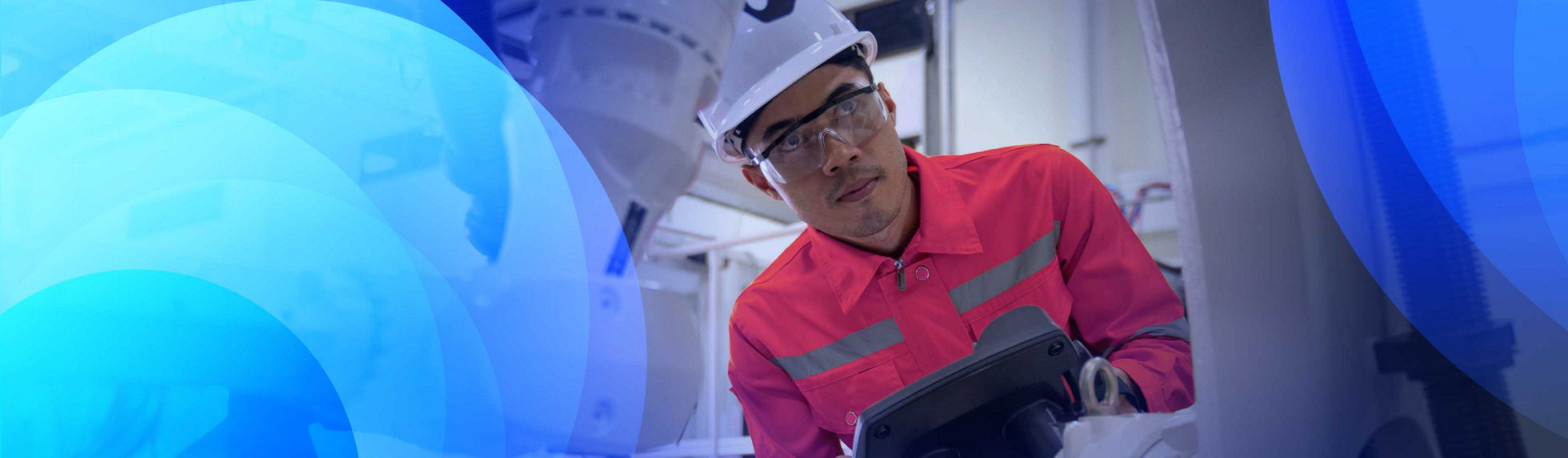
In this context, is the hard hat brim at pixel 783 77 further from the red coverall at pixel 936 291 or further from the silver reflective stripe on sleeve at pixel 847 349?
the silver reflective stripe on sleeve at pixel 847 349

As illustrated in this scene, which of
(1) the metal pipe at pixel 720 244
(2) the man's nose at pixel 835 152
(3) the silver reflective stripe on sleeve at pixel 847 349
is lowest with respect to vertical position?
(1) the metal pipe at pixel 720 244

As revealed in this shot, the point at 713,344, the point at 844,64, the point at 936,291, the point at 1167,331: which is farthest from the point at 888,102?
the point at 713,344

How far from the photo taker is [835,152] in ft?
4.17

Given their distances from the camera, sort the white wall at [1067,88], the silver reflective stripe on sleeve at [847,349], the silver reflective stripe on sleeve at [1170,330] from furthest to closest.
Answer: the white wall at [1067,88] < the silver reflective stripe on sleeve at [847,349] < the silver reflective stripe on sleeve at [1170,330]

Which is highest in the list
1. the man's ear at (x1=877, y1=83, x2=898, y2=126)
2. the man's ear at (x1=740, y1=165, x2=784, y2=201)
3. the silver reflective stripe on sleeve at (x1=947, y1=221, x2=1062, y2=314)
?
the man's ear at (x1=877, y1=83, x2=898, y2=126)

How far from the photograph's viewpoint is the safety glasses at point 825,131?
1.29 metres

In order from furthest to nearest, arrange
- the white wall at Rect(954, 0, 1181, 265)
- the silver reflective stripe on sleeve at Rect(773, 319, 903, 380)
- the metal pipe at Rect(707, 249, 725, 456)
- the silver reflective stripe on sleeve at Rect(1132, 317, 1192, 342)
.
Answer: the metal pipe at Rect(707, 249, 725, 456), the white wall at Rect(954, 0, 1181, 265), the silver reflective stripe on sleeve at Rect(773, 319, 903, 380), the silver reflective stripe on sleeve at Rect(1132, 317, 1192, 342)

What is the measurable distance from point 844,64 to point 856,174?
219 mm

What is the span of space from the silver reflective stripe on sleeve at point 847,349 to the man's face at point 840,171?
0.17 meters
